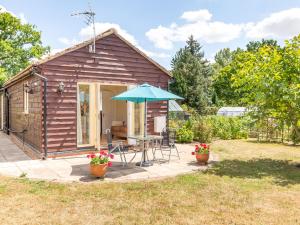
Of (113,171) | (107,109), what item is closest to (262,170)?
(113,171)

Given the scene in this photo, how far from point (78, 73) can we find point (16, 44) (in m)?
22.3

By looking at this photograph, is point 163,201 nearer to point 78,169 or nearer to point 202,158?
point 78,169

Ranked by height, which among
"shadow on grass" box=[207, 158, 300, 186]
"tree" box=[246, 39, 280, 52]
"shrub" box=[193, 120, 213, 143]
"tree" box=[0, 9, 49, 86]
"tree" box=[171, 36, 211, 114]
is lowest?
"shadow on grass" box=[207, 158, 300, 186]

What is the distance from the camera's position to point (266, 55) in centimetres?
799

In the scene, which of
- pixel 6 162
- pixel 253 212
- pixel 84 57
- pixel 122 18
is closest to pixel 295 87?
pixel 253 212

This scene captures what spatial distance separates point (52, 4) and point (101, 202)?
424 inches

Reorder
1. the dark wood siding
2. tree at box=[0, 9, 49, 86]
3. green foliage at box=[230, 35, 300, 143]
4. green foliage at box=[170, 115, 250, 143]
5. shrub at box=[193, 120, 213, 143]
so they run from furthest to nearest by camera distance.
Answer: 1. tree at box=[0, 9, 49, 86]
2. shrub at box=[193, 120, 213, 143]
3. green foliage at box=[170, 115, 250, 143]
4. the dark wood siding
5. green foliage at box=[230, 35, 300, 143]

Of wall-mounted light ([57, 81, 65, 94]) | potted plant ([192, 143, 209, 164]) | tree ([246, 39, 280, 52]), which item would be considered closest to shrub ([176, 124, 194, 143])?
potted plant ([192, 143, 209, 164])

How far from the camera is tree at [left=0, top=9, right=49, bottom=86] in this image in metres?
26.2

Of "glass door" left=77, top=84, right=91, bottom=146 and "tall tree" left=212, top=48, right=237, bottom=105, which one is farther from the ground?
"tall tree" left=212, top=48, right=237, bottom=105

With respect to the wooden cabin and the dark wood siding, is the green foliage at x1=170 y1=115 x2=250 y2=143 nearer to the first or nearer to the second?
the wooden cabin

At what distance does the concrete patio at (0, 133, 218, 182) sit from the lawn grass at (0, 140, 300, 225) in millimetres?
480

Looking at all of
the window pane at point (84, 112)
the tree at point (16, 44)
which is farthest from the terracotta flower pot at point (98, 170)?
the tree at point (16, 44)

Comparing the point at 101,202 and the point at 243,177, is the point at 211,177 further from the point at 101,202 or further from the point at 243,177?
the point at 101,202
